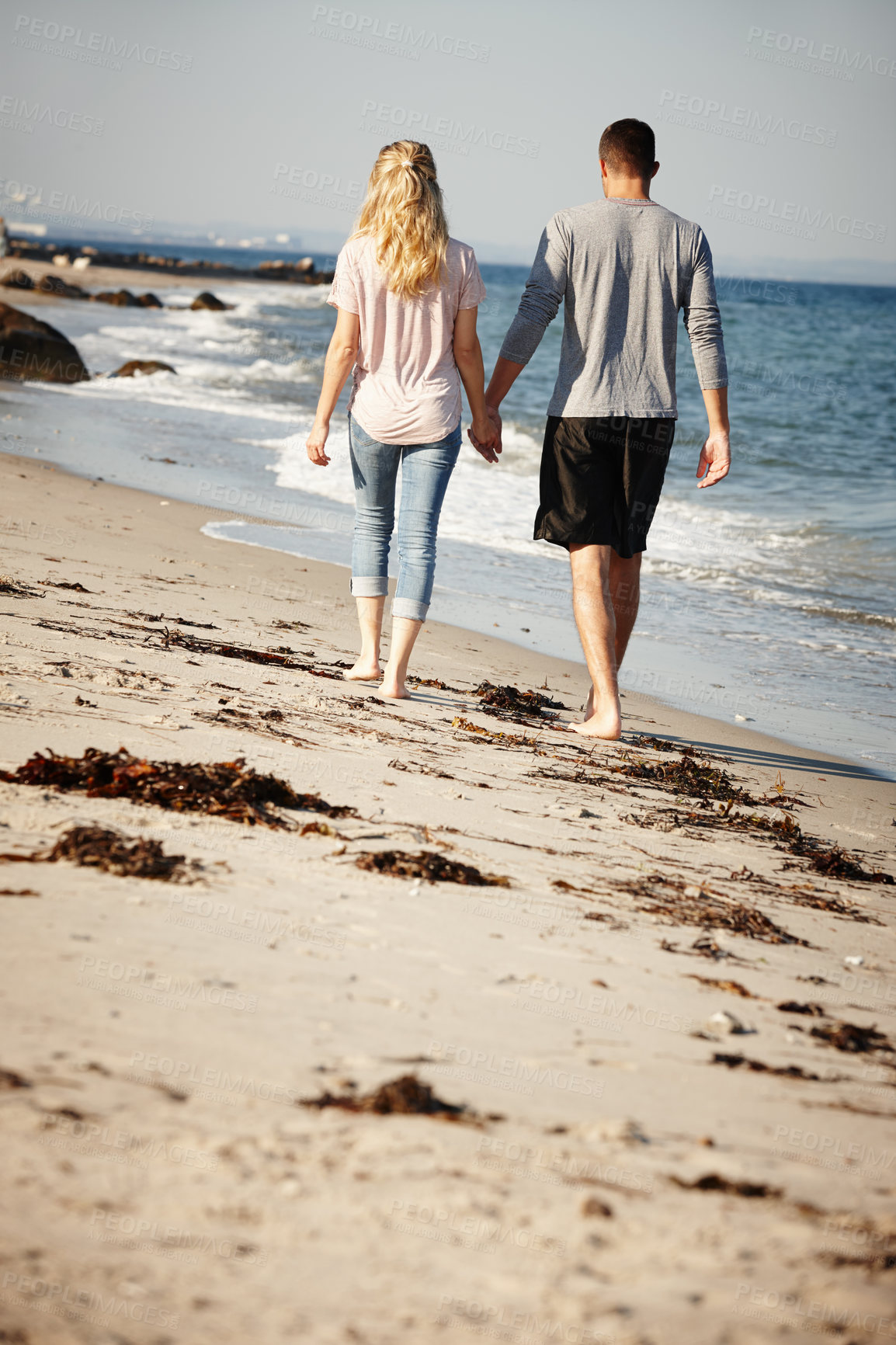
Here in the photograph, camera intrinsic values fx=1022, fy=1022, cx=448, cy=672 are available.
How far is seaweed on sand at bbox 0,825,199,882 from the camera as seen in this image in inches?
88.5

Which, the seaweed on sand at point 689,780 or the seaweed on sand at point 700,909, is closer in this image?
the seaweed on sand at point 700,909

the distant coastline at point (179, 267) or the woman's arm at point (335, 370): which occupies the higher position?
the distant coastline at point (179, 267)

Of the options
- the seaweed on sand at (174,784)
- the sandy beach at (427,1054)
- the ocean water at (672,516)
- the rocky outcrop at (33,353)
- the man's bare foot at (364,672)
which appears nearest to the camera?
the sandy beach at (427,1054)

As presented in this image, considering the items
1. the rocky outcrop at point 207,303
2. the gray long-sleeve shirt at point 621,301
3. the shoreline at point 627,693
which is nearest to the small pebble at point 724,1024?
the gray long-sleeve shirt at point 621,301

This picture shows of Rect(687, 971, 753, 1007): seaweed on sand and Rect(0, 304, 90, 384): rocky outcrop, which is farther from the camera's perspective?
Rect(0, 304, 90, 384): rocky outcrop

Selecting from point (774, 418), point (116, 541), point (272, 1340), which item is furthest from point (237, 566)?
point (774, 418)

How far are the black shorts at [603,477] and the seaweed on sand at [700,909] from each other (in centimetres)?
165

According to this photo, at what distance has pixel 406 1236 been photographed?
1.38m

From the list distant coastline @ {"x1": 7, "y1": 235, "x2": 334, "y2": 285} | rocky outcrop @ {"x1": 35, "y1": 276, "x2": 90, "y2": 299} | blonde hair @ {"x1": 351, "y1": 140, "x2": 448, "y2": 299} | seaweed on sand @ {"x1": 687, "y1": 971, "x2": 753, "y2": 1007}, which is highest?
distant coastline @ {"x1": 7, "y1": 235, "x2": 334, "y2": 285}

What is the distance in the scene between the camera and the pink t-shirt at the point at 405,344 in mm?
3855

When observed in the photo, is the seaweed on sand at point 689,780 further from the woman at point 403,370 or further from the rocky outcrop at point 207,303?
the rocky outcrop at point 207,303

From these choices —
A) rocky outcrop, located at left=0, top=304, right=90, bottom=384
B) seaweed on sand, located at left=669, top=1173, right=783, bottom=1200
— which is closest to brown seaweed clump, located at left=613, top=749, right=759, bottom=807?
seaweed on sand, located at left=669, top=1173, right=783, bottom=1200

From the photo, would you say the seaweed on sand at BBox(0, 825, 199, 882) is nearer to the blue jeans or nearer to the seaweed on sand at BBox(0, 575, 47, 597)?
the blue jeans

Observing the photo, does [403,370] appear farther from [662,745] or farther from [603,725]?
[662,745]
